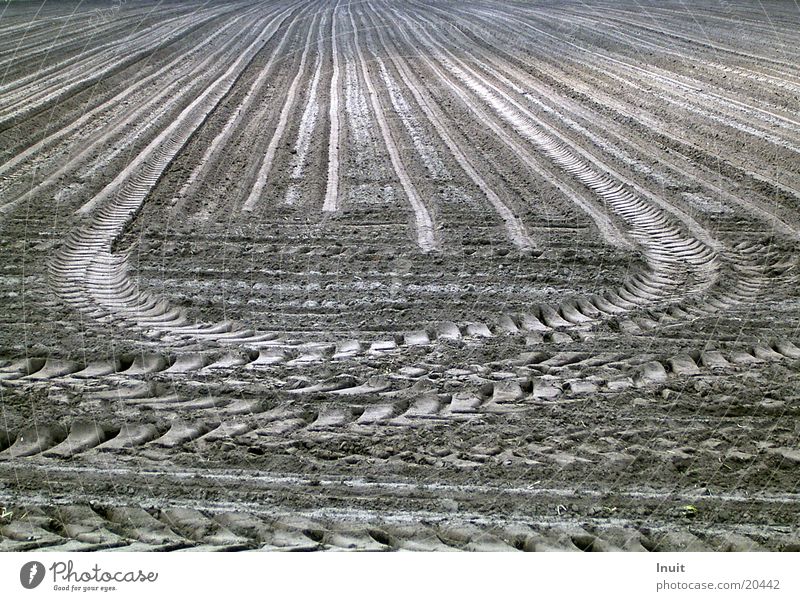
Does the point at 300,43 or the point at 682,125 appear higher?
the point at 300,43

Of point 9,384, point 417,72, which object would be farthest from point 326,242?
point 417,72

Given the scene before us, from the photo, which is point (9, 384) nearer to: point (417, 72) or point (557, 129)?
point (557, 129)

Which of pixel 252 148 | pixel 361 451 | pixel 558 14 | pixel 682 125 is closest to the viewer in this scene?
pixel 361 451

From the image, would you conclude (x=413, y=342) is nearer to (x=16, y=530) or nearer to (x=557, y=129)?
(x=16, y=530)

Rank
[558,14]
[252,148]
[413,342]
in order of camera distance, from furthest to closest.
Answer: [558,14] → [252,148] → [413,342]
